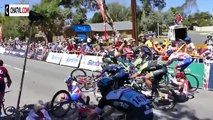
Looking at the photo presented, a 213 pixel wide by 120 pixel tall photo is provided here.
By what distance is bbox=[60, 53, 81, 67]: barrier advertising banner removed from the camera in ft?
72.9

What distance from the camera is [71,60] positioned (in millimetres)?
23156

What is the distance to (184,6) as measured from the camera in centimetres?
8269

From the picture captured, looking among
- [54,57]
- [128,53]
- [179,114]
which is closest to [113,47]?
[128,53]

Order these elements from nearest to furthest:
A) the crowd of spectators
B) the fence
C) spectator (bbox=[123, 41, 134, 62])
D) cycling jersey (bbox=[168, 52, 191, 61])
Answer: cycling jersey (bbox=[168, 52, 191, 61]) → the fence → the crowd of spectators → spectator (bbox=[123, 41, 134, 62])

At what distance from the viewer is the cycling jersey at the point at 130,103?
4.54 meters

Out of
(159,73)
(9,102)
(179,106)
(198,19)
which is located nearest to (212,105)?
(179,106)

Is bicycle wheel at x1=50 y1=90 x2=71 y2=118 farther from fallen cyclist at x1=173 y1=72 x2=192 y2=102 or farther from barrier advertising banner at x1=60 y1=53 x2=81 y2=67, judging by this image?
barrier advertising banner at x1=60 y1=53 x2=81 y2=67

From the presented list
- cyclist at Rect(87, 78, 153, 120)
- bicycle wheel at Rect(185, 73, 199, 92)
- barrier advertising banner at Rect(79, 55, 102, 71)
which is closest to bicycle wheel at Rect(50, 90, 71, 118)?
cyclist at Rect(87, 78, 153, 120)

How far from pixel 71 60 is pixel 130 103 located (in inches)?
740

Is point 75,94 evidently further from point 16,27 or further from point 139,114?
point 16,27

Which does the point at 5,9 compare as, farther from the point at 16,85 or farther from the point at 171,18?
the point at 171,18

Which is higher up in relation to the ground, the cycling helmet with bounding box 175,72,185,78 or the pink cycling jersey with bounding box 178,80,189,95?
the cycling helmet with bounding box 175,72,185,78

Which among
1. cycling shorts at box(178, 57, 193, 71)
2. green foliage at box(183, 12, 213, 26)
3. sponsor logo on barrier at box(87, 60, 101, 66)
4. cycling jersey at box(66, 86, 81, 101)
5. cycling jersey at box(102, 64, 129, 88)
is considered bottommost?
cycling jersey at box(66, 86, 81, 101)

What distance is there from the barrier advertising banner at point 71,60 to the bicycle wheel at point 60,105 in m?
12.9
